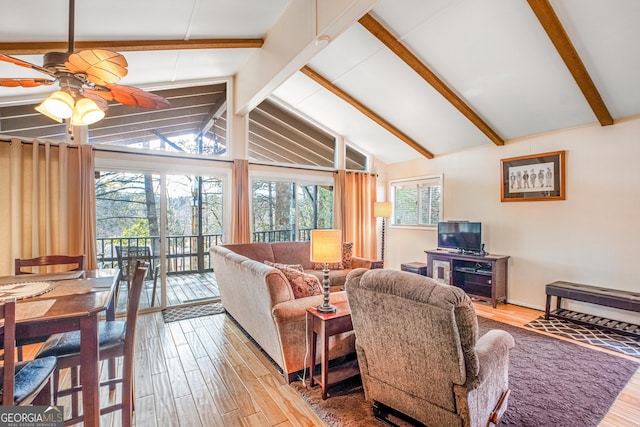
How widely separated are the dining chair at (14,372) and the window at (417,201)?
5.48 m

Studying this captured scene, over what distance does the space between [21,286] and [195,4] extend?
2579mm

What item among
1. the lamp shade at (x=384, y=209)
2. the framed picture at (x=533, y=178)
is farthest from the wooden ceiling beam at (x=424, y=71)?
the lamp shade at (x=384, y=209)

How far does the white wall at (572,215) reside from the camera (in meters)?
3.53

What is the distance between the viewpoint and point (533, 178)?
4.30 meters

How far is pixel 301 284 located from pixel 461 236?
130 inches

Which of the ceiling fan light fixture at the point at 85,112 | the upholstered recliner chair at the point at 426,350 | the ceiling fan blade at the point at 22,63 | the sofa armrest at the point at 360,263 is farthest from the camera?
the sofa armrest at the point at 360,263

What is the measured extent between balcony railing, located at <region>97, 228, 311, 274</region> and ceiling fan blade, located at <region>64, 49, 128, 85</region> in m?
2.87

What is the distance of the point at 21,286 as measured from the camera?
1.98m

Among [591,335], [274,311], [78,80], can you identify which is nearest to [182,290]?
[274,311]

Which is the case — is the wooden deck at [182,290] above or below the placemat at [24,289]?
below

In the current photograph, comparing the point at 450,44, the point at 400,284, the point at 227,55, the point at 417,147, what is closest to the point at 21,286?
the point at 400,284

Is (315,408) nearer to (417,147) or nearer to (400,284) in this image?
(400,284)

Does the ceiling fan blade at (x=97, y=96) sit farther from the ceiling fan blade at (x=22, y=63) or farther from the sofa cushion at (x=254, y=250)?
the sofa cushion at (x=254, y=250)

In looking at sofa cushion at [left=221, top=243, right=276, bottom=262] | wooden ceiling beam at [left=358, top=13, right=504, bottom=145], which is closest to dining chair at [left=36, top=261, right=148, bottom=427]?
sofa cushion at [left=221, top=243, right=276, bottom=262]
